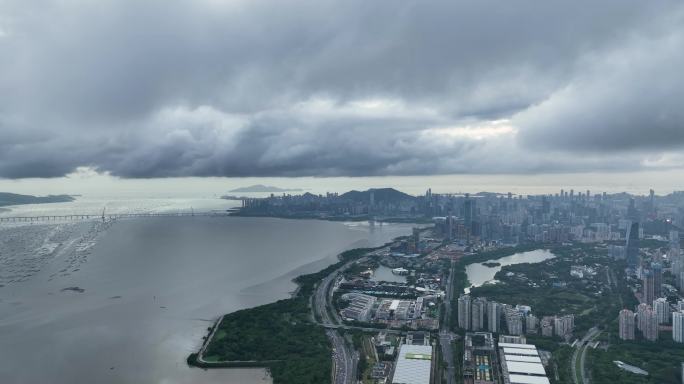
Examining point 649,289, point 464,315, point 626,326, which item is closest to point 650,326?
point 626,326

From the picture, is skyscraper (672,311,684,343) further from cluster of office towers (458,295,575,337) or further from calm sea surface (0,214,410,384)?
calm sea surface (0,214,410,384)

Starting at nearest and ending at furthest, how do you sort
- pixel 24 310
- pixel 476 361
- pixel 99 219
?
1. pixel 476 361
2. pixel 24 310
3. pixel 99 219

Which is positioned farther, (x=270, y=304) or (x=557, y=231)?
(x=557, y=231)

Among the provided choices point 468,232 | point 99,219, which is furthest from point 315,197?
point 468,232

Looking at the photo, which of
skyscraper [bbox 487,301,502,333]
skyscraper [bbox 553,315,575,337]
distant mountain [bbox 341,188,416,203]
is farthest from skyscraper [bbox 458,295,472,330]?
distant mountain [bbox 341,188,416,203]

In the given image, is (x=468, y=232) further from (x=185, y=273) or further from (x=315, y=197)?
(x=315, y=197)
